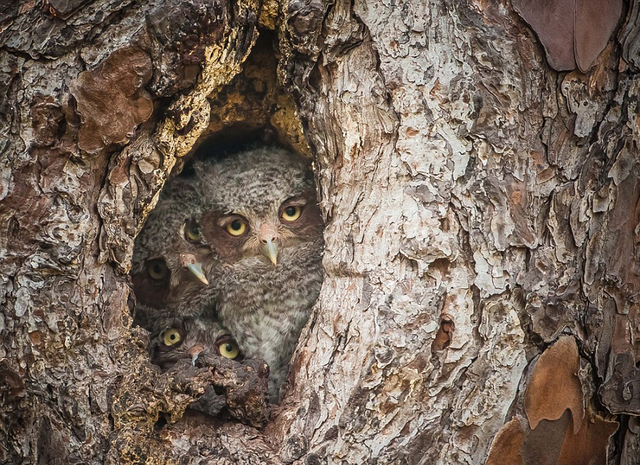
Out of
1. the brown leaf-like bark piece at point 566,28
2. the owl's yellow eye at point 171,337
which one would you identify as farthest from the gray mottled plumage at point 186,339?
the brown leaf-like bark piece at point 566,28

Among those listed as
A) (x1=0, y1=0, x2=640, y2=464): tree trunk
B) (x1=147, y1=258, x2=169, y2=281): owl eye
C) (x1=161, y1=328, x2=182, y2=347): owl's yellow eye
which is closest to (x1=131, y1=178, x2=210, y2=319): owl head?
(x1=147, y1=258, x2=169, y2=281): owl eye

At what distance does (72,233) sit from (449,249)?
1248 mm

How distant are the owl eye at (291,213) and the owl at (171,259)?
1.38 ft

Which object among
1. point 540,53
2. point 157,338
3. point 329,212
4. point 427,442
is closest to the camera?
point 427,442

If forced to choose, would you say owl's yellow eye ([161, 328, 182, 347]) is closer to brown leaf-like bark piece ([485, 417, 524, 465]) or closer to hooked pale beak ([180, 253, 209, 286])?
hooked pale beak ([180, 253, 209, 286])

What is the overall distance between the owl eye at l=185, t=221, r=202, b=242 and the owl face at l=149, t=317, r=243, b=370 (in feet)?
1.28

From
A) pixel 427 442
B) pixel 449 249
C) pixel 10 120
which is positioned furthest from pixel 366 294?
pixel 10 120

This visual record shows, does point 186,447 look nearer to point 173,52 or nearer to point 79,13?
point 173,52

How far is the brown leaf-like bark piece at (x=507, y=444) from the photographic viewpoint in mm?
2027

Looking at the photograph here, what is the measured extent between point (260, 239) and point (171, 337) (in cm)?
63

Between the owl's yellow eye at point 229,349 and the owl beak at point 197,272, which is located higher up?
the owl beak at point 197,272

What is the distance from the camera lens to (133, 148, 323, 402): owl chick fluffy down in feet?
10.1

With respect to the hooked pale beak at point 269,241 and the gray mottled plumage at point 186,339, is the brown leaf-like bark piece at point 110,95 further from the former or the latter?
the gray mottled plumage at point 186,339

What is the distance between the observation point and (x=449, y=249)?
206 centimetres
